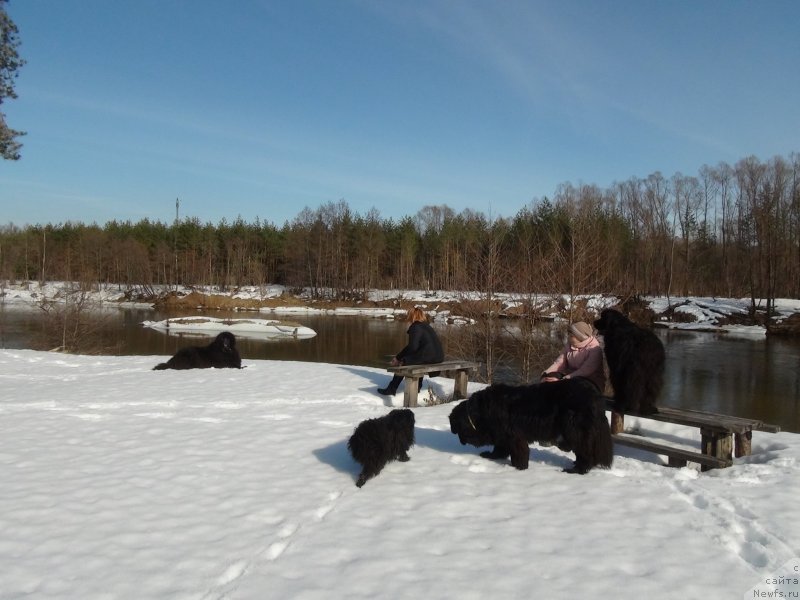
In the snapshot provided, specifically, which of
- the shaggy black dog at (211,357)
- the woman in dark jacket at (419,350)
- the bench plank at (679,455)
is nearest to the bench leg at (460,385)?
the woman in dark jacket at (419,350)

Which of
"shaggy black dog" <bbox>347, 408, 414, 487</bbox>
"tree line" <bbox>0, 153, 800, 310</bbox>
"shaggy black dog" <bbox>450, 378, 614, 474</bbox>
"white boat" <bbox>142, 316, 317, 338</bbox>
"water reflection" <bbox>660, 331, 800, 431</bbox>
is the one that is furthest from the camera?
"tree line" <bbox>0, 153, 800, 310</bbox>

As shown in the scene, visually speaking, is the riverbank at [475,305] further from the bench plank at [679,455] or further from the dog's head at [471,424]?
the dog's head at [471,424]

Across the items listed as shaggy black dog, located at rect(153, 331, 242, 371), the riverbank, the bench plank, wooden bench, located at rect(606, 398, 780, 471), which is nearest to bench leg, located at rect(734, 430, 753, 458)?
wooden bench, located at rect(606, 398, 780, 471)

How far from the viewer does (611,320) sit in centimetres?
580

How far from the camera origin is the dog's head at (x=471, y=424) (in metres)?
5.60

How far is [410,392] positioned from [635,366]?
372 centimetres

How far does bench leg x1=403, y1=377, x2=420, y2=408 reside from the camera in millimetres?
8406

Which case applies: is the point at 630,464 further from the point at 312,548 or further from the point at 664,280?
the point at 664,280

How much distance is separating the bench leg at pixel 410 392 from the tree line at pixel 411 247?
105ft

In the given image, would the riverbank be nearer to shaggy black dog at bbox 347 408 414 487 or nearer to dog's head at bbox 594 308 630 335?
dog's head at bbox 594 308 630 335

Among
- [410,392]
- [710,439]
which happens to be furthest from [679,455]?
[410,392]

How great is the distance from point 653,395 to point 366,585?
12.4 feet

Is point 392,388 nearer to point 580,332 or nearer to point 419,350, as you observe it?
point 419,350

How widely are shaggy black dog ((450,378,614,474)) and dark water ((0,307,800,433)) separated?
9.30 metres
